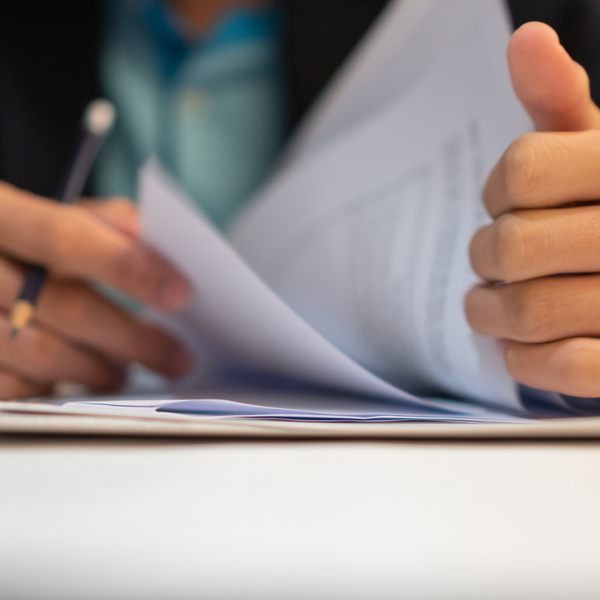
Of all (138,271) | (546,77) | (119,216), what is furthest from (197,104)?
(546,77)

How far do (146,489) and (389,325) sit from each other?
19 cm

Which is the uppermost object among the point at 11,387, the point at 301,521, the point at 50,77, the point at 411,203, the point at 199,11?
the point at 199,11

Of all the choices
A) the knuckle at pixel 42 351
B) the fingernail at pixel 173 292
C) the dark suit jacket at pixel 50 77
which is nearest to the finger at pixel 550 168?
the fingernail at pixel 173 292

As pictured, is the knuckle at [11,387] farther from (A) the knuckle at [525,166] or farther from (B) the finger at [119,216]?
(A) the knuckle at [525,166]

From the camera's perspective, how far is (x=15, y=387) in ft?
1.10

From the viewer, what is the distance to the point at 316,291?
0.39 m

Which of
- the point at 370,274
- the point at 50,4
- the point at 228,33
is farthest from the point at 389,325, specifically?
the point at 50,4

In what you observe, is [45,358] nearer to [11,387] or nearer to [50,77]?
[11,387]

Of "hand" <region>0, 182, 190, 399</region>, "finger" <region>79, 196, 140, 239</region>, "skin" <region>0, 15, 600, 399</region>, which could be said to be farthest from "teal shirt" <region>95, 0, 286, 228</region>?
"skin" <region>0, 15, 600, 399</region>

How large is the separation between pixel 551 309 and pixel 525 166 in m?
0.06

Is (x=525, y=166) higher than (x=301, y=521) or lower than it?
higher

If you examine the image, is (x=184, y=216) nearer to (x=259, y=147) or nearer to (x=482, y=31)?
(x=482, y=31)

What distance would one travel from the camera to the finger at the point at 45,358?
333 millimetres

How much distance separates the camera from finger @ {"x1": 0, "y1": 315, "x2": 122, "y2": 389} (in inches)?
13.1
